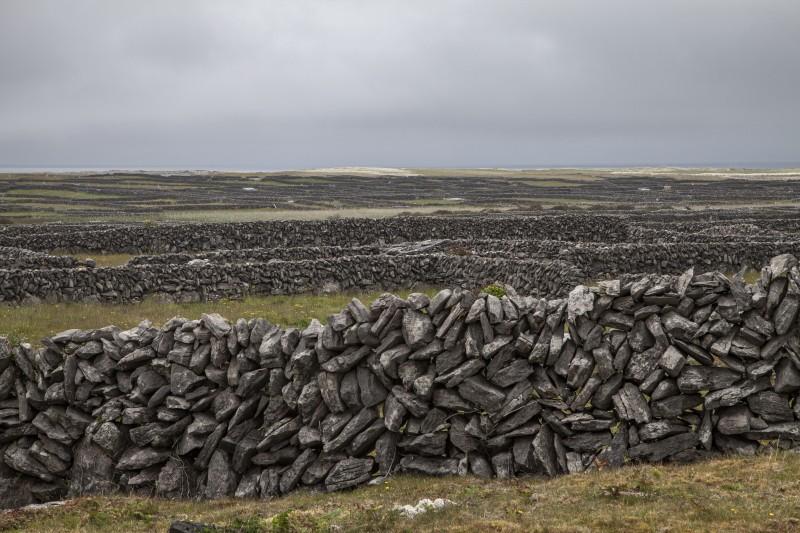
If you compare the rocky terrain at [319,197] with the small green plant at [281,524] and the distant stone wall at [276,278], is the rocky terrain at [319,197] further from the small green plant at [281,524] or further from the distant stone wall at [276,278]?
the small green plant at [281,524]

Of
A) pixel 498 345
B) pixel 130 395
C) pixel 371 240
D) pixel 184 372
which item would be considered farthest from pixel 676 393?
pixel 371 240

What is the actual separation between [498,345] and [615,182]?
140m

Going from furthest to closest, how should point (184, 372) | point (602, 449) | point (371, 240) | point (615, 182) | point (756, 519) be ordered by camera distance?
point (615, 182) < point (371, 240) < point (184, 372) < point (602, 449) < point (756, 519)

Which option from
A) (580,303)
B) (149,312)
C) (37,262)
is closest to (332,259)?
(149,312)

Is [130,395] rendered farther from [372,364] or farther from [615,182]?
[615,182]

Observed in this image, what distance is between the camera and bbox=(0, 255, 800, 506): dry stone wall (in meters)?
10.5

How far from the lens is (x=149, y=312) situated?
25.4m

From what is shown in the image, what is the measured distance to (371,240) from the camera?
157 feet

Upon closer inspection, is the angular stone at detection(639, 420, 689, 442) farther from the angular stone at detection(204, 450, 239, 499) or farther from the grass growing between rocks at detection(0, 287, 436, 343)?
the grass growing between rocks at detection(0, 287, 436, 343)

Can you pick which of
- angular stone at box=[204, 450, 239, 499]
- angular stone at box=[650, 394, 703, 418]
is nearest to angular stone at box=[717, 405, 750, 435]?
angular stone at box=[650, 394, 703, 418]

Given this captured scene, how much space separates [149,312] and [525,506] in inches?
779

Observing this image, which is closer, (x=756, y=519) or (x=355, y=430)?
(x=756, y=519)

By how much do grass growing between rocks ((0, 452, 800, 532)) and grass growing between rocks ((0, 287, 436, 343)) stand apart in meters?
12.1

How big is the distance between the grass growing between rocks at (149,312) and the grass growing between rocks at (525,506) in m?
12.1
